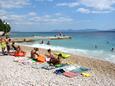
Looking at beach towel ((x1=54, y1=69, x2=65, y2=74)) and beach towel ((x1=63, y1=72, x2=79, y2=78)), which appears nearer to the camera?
beach towel ((x1=63, y1=72, x2=79, y2=78))

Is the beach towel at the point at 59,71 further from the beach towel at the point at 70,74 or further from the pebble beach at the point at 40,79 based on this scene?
the beach towel at the point at 70,74

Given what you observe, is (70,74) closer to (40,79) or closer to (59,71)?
(59,71)

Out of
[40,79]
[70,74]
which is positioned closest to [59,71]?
[70,74]

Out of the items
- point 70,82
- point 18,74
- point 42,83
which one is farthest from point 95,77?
point 18,74

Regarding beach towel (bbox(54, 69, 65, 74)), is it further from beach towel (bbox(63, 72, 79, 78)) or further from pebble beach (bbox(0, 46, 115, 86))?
beach towel (bbox(63, 72, 79, 78))

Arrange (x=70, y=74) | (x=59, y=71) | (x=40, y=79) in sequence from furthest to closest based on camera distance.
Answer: (x=59, y=71) → (x=70, y=74) → (x=40, y=79)

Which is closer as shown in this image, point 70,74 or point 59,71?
point 70,74

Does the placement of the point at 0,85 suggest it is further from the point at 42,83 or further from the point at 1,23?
the point at 1,23

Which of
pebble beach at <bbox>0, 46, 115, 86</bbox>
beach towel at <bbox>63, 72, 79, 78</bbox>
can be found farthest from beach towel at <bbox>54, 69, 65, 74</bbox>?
beach towel at <bbox>63, 72, 79, 78</bbox>

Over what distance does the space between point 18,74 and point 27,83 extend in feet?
6.64

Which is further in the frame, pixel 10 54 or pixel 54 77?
pixel 10 54

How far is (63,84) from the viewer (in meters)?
11.7

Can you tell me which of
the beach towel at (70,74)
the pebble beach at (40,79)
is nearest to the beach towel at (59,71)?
the pebble beach at (40,79)

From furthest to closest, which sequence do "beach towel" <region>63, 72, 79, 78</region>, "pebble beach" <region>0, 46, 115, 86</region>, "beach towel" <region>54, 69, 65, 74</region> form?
"beach towel" <region>54, 69, 65, 74</region> < "beach towel" <region>63, 72, 79, 78</region> < "pebble beach" <region>0, 46, 115, 86</region>
